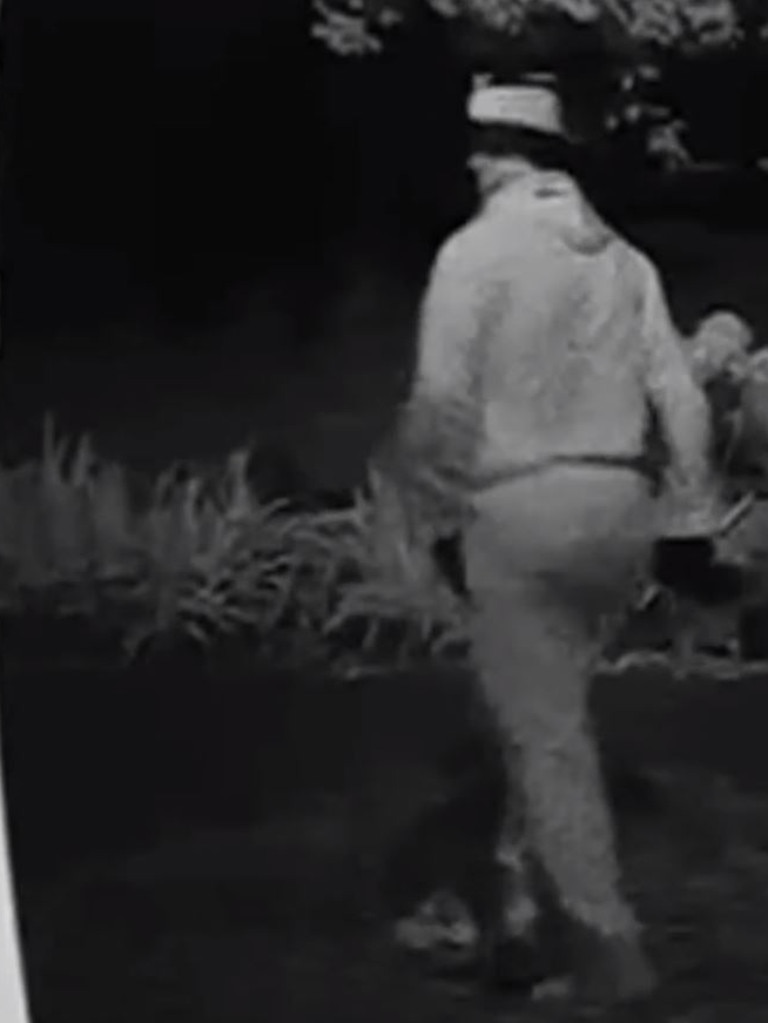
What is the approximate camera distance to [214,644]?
94 cm

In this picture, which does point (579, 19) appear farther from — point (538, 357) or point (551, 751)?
point (551, 751)

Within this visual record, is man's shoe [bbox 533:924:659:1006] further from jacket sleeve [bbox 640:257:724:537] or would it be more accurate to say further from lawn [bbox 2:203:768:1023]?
jacket sleeve [bbox 640:257:724:537]

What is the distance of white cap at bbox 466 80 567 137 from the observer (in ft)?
3.05

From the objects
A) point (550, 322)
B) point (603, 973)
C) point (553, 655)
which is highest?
point (550, 322)

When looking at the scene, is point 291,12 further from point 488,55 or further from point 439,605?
point 439,605

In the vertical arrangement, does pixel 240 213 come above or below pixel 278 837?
above

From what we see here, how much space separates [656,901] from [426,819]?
0.08 meters

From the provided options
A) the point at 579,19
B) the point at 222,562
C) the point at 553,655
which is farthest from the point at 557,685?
the point at 579,19

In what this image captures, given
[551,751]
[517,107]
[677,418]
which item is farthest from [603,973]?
[517,107]

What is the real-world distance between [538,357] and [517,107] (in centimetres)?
8

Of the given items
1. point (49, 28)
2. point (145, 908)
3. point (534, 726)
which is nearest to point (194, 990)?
point (145, 908)

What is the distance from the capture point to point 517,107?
93 cm

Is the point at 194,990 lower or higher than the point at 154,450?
lower

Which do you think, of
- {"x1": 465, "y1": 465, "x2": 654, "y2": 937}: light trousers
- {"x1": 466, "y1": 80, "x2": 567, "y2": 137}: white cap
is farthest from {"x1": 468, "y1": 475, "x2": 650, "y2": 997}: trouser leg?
{"x1": 466, "y1": 80, "x2": 567, "y2": 137}: white cap
